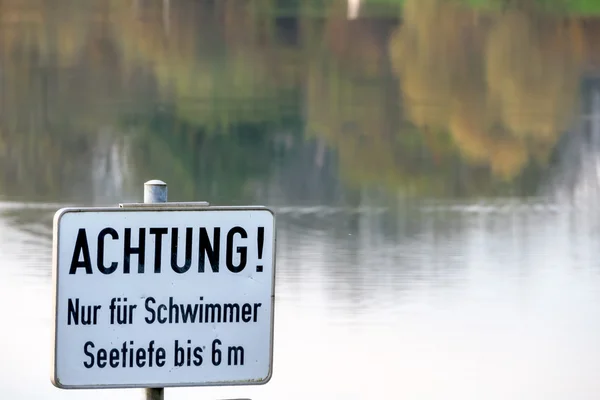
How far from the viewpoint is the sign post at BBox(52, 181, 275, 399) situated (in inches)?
81.0

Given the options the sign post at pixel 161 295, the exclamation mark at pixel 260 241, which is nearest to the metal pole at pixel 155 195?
the sign post at pixel 161 295

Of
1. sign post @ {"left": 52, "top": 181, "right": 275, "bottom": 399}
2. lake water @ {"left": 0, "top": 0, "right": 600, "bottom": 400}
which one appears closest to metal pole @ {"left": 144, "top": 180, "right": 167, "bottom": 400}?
sign post @ {"left": 52, "top": 181, "right": 275, "bottom": 399}

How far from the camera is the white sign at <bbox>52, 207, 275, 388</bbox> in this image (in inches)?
81.0

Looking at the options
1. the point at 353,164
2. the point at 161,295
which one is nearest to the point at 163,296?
the point at 161,295

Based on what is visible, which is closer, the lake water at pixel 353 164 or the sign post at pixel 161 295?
the sign post at pixel 161 295

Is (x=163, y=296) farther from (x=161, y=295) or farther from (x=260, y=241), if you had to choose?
(x=260, y=241)

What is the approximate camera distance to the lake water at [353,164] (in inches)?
204

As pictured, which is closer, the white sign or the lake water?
the white sign

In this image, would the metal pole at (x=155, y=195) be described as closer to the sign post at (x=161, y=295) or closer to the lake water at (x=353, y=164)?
the sign post at (x=161, y=295)

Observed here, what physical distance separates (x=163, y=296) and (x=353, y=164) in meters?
9.89

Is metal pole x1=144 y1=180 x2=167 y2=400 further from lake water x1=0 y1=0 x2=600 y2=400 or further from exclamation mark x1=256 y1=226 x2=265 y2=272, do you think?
lake water x1=0 y1=0 x2=600 y2=400

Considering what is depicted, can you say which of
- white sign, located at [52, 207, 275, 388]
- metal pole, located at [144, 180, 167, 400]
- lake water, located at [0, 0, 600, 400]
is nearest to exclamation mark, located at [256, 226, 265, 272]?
white sign, located at [52, 207, 275, 388]

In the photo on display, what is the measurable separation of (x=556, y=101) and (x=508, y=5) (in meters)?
4.96

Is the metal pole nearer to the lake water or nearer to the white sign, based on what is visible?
the white sign
